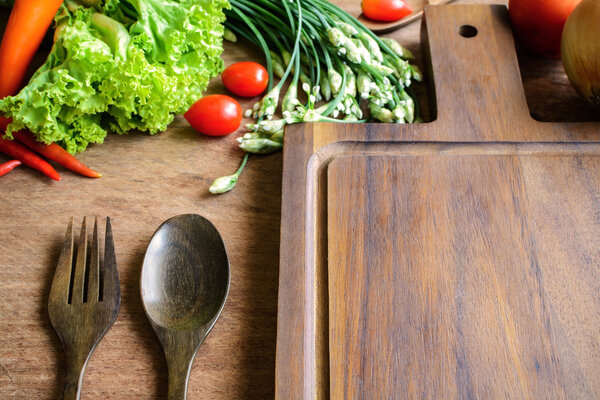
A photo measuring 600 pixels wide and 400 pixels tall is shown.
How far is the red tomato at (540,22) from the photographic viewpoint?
3.86ft

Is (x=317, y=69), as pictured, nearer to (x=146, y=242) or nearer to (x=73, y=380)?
(x=146, y=242)

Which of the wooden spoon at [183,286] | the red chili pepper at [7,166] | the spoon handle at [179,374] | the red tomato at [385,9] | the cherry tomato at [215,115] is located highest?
the red tomato at [385,9]

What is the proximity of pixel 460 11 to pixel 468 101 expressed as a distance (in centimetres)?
26

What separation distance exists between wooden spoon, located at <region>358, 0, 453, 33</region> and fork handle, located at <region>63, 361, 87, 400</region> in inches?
38.3

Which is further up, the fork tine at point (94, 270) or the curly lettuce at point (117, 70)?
the curly lettuce at point (117, 70)

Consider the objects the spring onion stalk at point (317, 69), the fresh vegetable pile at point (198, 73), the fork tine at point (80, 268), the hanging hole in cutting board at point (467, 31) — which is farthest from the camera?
the hanging hole in cutting board at point (467, 31)

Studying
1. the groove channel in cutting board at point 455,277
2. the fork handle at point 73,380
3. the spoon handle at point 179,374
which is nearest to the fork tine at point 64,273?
the fork handle at point 73,380

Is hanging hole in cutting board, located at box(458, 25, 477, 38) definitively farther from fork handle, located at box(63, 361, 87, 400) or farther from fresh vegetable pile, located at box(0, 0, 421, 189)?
fork handle, located at box(63, 361, 87, 400)

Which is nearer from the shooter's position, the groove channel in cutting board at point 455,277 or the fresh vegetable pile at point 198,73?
the groove channel in cutting board at point 455,277

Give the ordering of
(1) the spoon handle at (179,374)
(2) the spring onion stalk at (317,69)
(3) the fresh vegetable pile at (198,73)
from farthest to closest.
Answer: (2) the spring onion stalk at (317,69), (3) the fresh vegetable pile at (198,73), (1) the spoon handle at (179,374)

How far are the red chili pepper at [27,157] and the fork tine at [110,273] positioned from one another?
0.66 ft

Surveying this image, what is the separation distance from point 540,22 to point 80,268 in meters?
1.07

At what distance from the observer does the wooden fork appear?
0.90m

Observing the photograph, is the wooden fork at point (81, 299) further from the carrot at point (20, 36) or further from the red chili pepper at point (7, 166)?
the carrot at point (20, 36)
